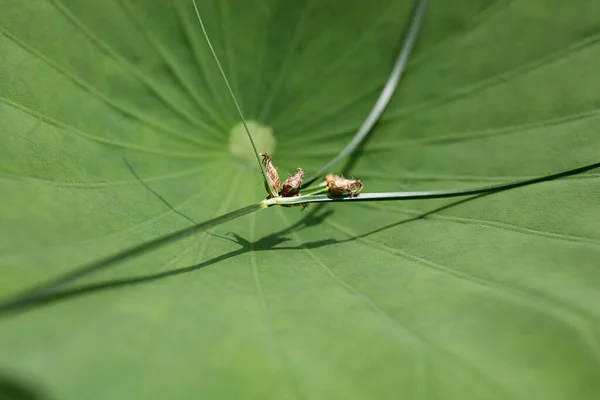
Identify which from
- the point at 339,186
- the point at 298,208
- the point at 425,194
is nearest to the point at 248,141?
the point at 298,208

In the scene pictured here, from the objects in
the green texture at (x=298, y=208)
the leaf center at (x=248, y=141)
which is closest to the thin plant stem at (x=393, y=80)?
the green texture at (x=298, y=208)

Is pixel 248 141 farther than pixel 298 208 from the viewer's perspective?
Yes

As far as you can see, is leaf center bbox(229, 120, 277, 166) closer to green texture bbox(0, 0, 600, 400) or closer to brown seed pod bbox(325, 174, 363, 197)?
green texture bbox(0, 0, 600, 400)

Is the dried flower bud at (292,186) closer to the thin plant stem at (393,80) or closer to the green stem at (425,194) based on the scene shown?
the green stem at (425,194)

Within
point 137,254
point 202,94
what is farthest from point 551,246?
point 202,94

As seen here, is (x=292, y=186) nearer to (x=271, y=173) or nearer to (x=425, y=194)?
(x=271, y=173)

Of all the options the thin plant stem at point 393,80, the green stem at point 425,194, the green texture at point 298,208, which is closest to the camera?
the green texture at point 298,208

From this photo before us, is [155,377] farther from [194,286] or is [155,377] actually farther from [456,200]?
[456,200]

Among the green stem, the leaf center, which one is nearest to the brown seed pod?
the green stem
